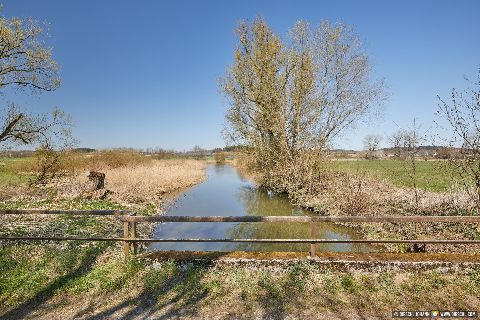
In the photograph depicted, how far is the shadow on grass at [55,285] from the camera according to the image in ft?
17.3

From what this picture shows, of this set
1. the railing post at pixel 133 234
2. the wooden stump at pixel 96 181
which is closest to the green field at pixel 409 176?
the railing post at pixel 133 234

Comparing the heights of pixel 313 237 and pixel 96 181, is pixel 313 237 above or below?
below

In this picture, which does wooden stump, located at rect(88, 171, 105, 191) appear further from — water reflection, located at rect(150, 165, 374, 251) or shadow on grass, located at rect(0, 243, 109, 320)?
shadow on grass, located at rect(0, 243, 109, 320)

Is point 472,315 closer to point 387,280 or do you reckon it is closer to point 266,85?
point 387,280

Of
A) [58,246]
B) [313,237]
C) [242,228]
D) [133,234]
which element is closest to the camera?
[313,237]

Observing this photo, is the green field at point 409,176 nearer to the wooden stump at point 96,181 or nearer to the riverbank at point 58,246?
the riverbank at point 58,246

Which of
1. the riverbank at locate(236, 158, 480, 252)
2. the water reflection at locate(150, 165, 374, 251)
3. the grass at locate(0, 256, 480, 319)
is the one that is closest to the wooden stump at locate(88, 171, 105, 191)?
the water reflection at locate(150, 165, 374, 251)

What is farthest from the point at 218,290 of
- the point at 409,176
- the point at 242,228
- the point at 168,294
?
the point at 409,176

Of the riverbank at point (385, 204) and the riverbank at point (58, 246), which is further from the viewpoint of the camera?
the riverbank at point (385, 204)

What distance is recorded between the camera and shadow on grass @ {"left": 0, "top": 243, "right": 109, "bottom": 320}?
5266 millimetres

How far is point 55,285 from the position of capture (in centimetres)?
599

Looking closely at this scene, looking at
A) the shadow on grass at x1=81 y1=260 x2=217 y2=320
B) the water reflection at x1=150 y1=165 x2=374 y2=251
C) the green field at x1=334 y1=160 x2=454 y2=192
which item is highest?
the green field at x1=334 y1=160 x2=454 y2=192

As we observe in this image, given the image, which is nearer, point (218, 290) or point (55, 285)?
point (218, 290)

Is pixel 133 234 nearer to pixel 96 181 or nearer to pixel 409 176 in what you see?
pixel 409 176
